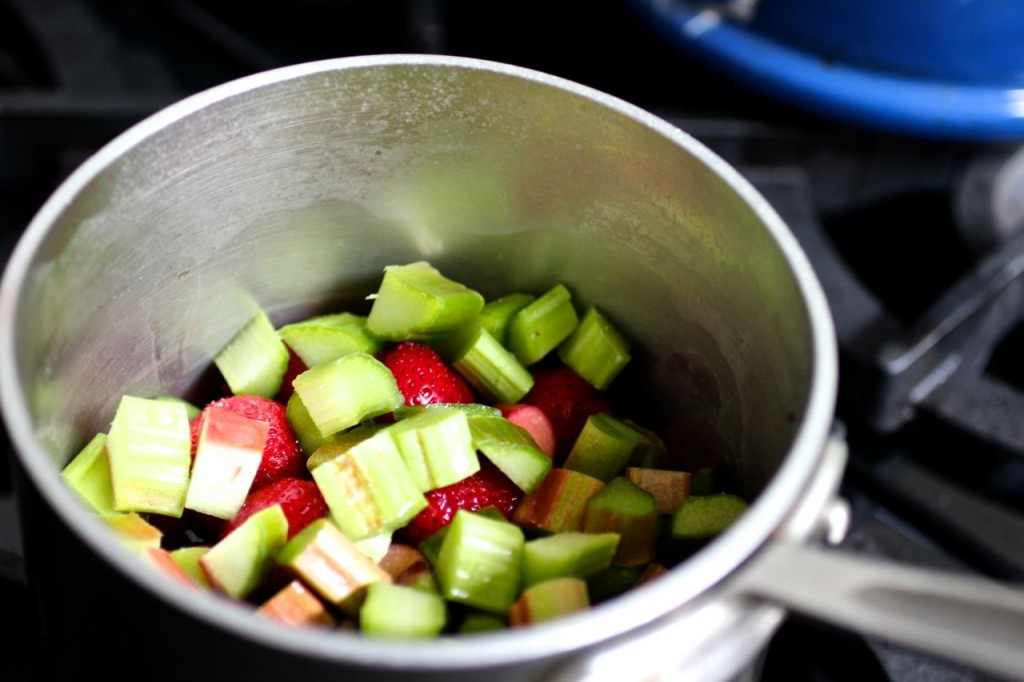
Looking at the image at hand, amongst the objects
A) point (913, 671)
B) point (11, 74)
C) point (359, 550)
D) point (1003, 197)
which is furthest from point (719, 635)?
point (11, 74)

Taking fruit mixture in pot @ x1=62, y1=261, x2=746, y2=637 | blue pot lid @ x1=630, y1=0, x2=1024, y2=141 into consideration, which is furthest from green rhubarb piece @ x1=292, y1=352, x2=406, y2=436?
blue pot lid @ x1=630, y1=0, x2=1024, y2=141

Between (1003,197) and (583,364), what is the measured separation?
1.78 feet

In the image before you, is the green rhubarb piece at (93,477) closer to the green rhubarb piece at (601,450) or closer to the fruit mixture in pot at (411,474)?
the fruit mixture in pot at (411,474)

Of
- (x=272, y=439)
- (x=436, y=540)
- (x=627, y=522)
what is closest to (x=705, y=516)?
(x=627, y=522)

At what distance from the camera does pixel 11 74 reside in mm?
1212

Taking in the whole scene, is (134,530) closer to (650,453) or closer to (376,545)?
(376,545)

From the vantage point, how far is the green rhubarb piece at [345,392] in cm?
58

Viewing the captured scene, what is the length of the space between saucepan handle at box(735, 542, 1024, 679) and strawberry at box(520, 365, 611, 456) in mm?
263

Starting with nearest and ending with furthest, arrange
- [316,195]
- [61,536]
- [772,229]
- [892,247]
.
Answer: [61,536] → [772,229] → [316,195] → [892,247]

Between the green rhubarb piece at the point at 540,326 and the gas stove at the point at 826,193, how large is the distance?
0.73 feet

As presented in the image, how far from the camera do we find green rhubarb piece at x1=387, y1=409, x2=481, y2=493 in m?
0.55

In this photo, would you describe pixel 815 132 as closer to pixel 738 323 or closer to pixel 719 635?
pixel 738 323

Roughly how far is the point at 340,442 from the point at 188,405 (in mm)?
114

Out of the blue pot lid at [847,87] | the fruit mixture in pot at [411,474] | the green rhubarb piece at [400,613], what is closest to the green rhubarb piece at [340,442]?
the fruit mixture in pot at [411,474]
